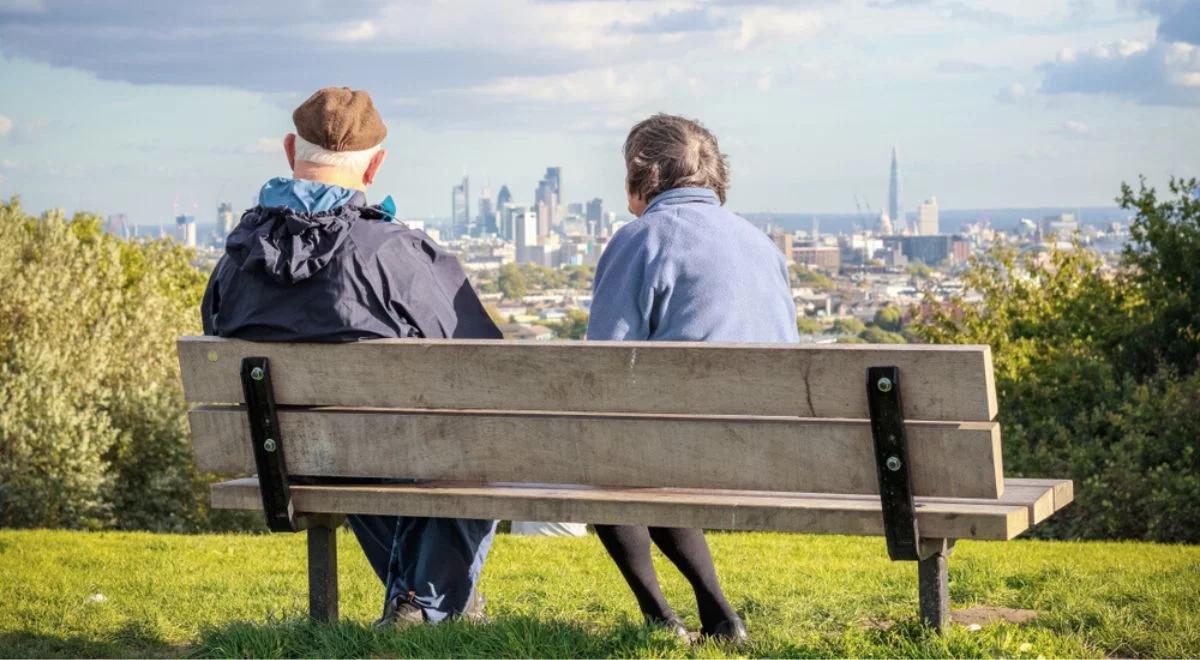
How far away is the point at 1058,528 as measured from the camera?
1117cm

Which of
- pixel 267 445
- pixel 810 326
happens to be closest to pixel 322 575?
pixel 267 445

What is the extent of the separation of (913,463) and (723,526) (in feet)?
1.43

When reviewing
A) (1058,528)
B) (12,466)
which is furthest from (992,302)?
(12,466)

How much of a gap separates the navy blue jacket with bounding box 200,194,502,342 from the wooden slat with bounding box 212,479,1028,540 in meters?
0.41

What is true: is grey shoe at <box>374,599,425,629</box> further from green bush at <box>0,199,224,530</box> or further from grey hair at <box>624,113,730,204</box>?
green bush at <box>0,199,224,530</box>

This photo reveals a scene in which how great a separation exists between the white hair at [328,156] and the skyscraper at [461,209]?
107m

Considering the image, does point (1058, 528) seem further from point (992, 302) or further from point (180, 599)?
point (992, 302)

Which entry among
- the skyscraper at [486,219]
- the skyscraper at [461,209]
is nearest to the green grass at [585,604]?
the skyscraper at [486,219]

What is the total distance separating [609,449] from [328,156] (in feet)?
4.14

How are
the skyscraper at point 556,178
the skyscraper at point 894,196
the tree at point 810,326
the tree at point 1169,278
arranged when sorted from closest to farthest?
the tree at point 1169,278
the tree at point 810,326
the skyscraper at point 556,178
the skyscraper at point 894,196

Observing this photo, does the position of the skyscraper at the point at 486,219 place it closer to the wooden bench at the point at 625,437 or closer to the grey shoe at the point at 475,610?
the grey shoe at the point at 475,610

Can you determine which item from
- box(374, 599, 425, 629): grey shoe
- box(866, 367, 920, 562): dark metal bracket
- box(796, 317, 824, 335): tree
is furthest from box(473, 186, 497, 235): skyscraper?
box(866, 367, 920, 562): dark metal bracket

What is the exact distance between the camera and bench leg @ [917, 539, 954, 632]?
3.18 m

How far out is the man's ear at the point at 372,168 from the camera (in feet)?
13.0
